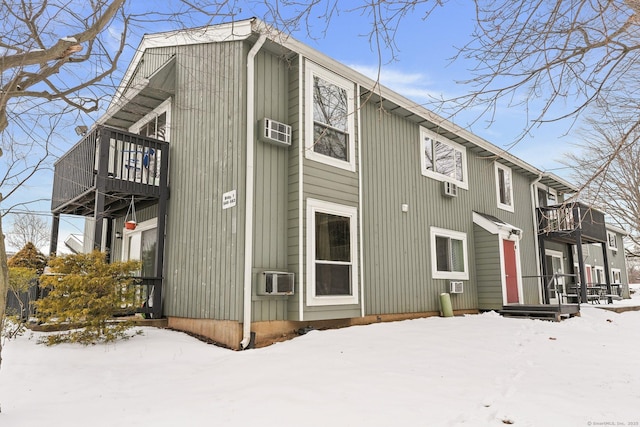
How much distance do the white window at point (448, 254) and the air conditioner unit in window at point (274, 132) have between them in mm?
4692

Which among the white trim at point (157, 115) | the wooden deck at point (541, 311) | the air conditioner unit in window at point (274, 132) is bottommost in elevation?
the wooden deck at point (541, 311)

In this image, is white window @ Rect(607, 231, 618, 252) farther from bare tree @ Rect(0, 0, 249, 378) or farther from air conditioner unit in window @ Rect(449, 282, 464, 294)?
bare tree @ Rect(0, 0, 249, 378)

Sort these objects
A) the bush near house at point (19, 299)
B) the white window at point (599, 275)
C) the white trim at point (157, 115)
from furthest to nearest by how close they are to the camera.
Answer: the white window at point (599, 275) < the white trim at point (157, 115) < the bush near house at point (19, 299)

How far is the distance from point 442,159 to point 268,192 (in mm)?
5878

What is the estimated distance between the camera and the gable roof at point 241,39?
7.07m

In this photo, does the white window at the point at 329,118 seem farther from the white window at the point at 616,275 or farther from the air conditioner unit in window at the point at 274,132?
the white window at the point at 616,275

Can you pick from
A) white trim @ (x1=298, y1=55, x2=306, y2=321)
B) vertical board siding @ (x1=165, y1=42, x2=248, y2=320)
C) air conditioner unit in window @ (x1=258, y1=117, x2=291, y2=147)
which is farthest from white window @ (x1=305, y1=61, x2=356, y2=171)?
vertical board siding @ (x1=165, y1=42, x2=248, y2=320)

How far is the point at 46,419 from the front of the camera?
370 centimetres

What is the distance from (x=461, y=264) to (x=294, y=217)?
18.8 feet

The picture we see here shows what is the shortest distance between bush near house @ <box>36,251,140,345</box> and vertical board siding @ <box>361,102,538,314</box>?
4272 millimetres

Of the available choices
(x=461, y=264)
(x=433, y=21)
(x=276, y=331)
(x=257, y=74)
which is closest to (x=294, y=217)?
(x=276, y=331)

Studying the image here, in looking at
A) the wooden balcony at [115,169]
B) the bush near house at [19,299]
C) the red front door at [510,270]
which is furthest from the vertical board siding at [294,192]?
the red front door at [510,270]

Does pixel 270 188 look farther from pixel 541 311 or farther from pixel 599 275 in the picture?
pixel 599 275

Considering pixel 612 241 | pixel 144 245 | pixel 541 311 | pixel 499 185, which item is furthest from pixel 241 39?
pixel 612 241
